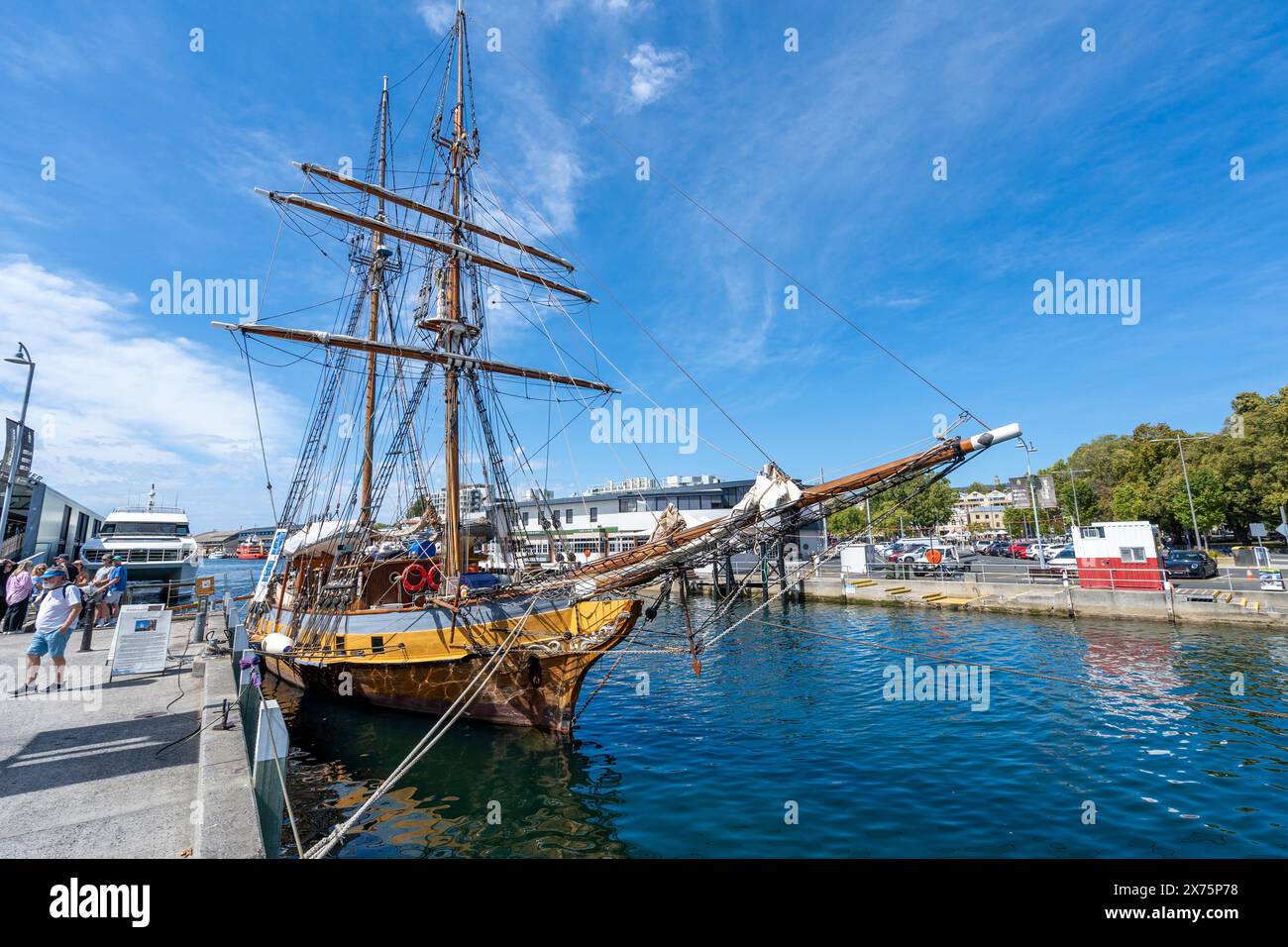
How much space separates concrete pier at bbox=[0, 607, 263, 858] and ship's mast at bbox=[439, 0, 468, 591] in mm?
5383

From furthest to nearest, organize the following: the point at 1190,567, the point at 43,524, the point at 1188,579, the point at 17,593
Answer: the point at 1190,567
the point at 1188,579
the point at 43,524
the point at 17,593

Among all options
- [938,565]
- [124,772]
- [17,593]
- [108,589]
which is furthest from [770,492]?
[938,565]

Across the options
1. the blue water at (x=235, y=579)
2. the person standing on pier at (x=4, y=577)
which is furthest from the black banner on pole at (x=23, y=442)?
the blue water at (x=235, y=579)

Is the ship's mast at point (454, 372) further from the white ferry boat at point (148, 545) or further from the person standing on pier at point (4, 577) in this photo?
the white ferry boat at point (148, 545)

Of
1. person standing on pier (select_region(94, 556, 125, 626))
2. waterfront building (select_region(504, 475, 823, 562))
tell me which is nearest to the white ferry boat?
person standing on pier (select_region(94, 556, 125, 626))

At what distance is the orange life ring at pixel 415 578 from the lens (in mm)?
Answer: 14812

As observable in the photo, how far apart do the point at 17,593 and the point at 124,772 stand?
34.4 feet

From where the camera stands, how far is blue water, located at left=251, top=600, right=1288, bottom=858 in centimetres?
808

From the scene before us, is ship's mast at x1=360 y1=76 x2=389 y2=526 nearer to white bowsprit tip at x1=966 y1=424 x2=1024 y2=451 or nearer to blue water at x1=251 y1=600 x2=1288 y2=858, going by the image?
blue water at x1=251 y1=600 x2=1288 y2=858

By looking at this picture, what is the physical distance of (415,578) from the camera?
49.9 feet

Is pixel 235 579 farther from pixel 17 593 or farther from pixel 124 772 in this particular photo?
pixel 124 772

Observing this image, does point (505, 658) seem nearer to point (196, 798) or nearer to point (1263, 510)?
point (196, 798)
